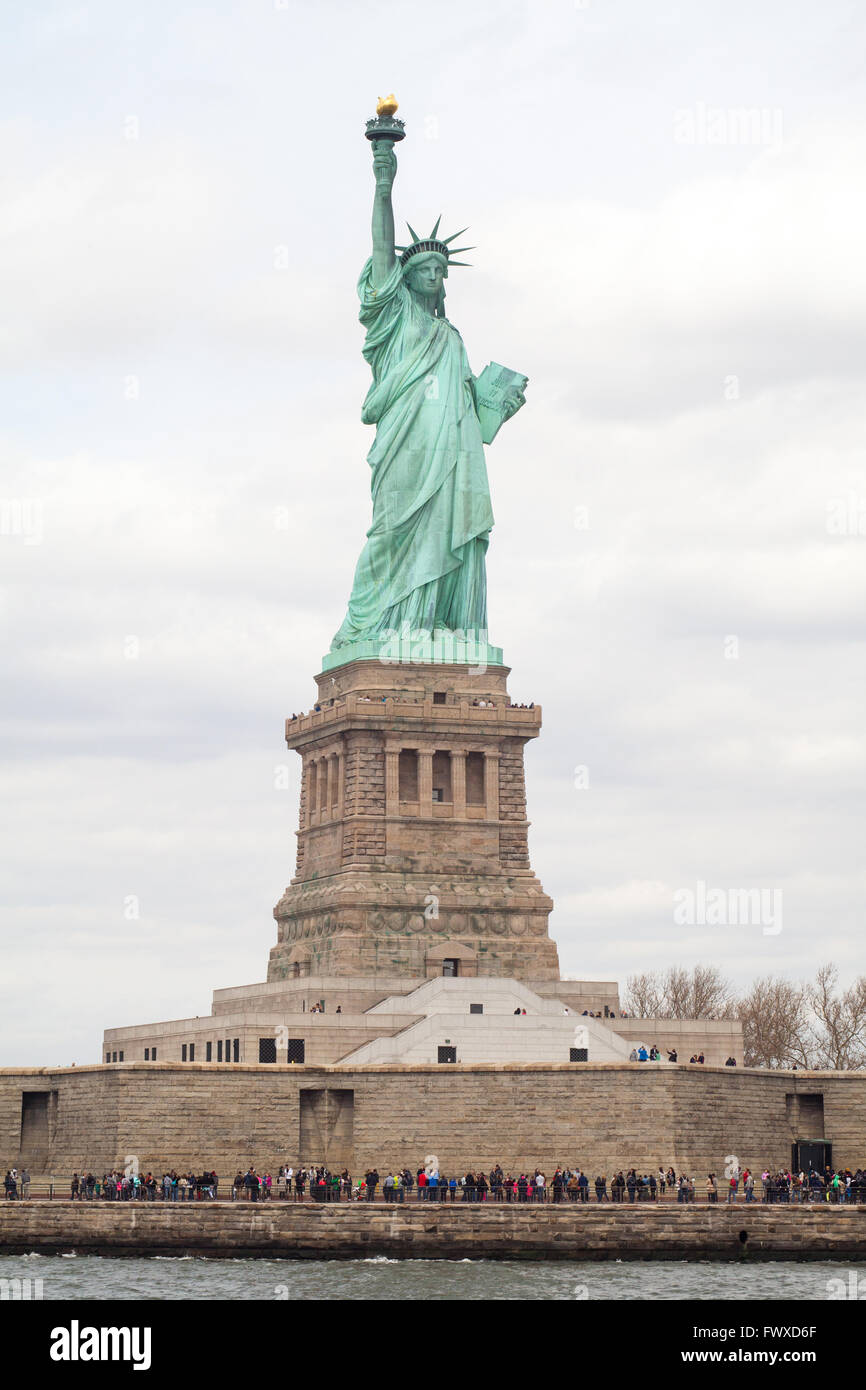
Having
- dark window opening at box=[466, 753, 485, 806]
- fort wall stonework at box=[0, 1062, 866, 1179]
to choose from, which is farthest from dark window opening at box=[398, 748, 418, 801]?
fort wall stonework at box=[0, 1062, 866, 1179]

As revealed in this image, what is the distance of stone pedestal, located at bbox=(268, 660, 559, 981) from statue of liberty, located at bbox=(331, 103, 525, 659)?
2.15 meters

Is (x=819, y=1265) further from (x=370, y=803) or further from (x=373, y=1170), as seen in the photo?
(x=370, y=803)

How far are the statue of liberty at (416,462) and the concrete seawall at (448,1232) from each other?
22241 mm

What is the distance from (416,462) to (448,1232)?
87.2 ft

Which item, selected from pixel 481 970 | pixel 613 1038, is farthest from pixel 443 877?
pixel 613 1038

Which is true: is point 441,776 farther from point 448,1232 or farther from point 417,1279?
point 417,1279

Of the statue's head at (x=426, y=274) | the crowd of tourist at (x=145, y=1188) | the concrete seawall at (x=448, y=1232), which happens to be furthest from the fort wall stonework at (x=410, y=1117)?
the statue's head at (x=426, y=274)

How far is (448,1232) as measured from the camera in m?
46.5

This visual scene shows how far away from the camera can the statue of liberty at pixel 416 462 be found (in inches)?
2598

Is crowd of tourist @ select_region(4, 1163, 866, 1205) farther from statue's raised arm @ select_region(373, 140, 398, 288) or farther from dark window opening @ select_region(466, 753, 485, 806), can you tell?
statue's raised arm @ select_region(373, 140, 398, 288)

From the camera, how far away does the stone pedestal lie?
61625mm

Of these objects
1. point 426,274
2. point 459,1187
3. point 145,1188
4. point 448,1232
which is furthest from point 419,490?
point 448,1232

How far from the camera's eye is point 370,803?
63.1 metres

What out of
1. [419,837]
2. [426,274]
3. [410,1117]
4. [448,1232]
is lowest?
[448,1232]
